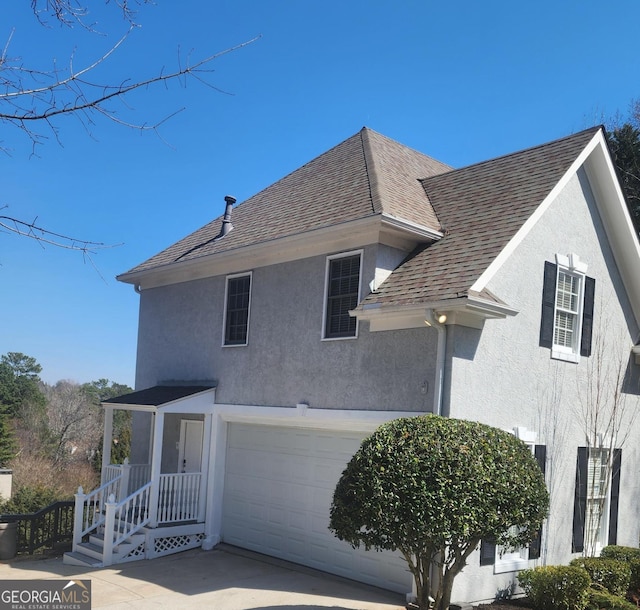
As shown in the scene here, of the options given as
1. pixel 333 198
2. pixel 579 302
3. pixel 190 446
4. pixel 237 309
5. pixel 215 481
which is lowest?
pixel 215 481

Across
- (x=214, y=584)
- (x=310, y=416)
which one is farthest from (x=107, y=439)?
(x=310, y=416)

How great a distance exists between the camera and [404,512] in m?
8.09

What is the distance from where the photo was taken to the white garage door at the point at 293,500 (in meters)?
11.5

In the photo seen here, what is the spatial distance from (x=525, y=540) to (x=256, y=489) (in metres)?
6.28

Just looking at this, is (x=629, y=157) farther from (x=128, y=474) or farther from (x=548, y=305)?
(x=128, y=474)

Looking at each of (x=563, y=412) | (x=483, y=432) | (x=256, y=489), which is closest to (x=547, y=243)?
(x=563, y=412)

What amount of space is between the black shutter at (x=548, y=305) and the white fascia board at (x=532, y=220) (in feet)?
3.10

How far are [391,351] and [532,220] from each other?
10.1 ft

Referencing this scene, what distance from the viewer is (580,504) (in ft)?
39.5

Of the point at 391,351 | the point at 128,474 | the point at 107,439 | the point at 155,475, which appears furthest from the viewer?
the point at 107,439

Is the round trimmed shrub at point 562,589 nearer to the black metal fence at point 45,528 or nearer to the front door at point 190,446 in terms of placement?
the front door at point 190,446

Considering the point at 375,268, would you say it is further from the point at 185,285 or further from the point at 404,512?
the point at 185,285

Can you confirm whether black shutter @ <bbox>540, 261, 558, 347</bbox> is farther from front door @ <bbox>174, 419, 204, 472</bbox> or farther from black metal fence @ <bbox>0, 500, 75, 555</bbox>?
black metal fence @ <bbox>0, 500, 75, 555</bbox>

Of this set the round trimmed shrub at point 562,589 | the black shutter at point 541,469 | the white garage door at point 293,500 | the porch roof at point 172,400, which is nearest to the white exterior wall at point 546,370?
the black shutter at point 541,469
